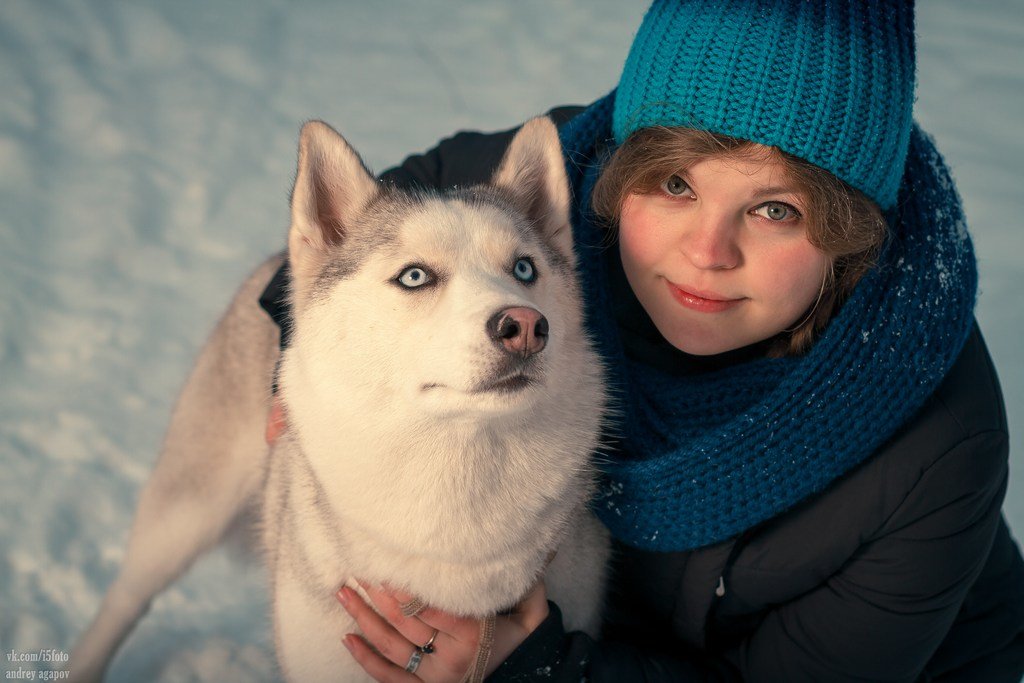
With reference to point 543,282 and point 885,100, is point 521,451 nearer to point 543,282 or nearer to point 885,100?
point 543,282

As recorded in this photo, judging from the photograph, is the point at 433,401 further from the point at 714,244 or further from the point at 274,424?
the point at 274,424

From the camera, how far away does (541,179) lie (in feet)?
6.61

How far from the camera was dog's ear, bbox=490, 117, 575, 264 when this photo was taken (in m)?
1.94

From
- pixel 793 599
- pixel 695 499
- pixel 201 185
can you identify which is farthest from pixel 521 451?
pixel 201 185

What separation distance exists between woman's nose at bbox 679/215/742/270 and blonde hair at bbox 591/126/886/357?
135 mm

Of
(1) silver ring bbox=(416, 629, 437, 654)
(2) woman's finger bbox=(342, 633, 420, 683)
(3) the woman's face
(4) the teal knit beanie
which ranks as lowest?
(2) woman's finger bbox=(342, 633, 420, 683)

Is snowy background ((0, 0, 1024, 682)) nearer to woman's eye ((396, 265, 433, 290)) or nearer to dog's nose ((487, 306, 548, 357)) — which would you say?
woman's eye ((396, 265, 433, 290))

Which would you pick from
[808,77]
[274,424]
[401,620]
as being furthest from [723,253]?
[274,424]

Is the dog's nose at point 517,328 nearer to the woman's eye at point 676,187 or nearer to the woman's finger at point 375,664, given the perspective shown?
the woman's eye at point 676,187

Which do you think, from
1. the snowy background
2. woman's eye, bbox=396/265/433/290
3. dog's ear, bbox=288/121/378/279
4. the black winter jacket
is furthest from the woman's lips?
the snowy background

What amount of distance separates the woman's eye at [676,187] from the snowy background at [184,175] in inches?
70.4

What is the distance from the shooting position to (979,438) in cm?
189

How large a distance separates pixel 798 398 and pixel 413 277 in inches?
36.0

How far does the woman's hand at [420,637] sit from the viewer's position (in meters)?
1.87
